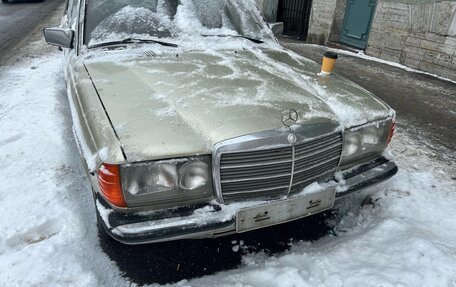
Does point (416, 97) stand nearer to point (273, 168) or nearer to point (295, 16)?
point (273, 168)

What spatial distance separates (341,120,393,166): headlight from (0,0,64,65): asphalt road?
695cm

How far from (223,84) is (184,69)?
0.40 meters

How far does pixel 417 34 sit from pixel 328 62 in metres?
5.30

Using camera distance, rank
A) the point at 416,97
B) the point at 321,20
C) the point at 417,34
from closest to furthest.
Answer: the point at 416,97, the point at 417,34, the point at 321,20

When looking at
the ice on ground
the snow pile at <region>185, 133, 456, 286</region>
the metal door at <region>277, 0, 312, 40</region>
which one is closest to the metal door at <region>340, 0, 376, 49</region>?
the metal door at <region>277, 0, 312, 40</region>

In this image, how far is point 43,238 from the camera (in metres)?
2.49

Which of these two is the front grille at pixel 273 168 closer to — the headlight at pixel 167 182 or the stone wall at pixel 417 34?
the headlight at pixel 167 182

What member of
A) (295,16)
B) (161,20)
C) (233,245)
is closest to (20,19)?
(295,16)

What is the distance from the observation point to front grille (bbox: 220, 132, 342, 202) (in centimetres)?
197

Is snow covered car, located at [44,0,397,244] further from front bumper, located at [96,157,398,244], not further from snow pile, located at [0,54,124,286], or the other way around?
snow pile, located at [0,54,124,286]

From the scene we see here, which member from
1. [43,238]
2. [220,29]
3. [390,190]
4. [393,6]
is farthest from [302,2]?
[43,238]

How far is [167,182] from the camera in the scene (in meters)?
1.94

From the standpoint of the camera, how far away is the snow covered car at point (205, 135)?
75.3 inches

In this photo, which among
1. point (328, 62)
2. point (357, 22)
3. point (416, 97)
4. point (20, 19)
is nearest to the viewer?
point (328, 62)
